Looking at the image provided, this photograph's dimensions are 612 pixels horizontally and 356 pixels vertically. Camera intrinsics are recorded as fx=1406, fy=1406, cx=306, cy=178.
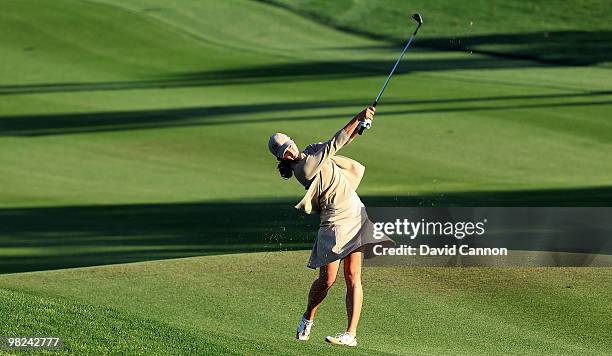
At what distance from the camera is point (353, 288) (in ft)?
35.8

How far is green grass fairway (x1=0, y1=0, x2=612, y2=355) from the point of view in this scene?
12.1 meters

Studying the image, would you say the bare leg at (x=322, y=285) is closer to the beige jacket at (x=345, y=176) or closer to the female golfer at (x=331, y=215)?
the female golfer at (x=331, y=215)

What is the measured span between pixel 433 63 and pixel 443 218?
18.7 meters

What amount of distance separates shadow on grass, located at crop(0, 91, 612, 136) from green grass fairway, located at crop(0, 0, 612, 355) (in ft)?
0.28

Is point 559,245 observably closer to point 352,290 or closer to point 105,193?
point 352,290

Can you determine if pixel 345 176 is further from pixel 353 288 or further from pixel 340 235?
pixel 353 288

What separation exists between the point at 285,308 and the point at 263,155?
12.9 m

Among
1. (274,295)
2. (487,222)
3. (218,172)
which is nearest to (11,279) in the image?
(274,295)

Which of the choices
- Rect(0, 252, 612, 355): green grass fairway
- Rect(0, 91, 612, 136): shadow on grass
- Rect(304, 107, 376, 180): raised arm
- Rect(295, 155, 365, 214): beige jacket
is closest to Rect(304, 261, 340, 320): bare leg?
Rect(0, 252, 612, 355): green grass fairway

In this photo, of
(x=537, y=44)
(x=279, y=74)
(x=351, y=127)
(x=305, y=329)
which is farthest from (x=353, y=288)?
(x=537, y=44)

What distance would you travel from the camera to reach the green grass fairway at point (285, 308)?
10.2m

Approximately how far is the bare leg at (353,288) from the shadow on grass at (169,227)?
635 cm

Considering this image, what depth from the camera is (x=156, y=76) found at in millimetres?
34281

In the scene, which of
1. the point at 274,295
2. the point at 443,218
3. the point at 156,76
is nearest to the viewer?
the point at 274,295
